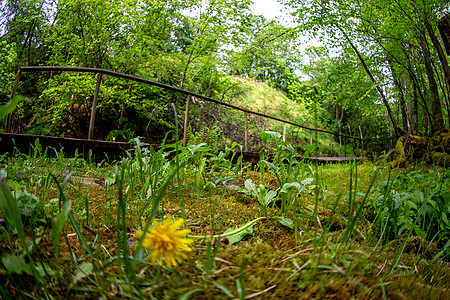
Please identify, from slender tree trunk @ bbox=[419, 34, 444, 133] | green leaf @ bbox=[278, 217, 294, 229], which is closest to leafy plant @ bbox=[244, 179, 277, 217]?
green leaf @ bbox=[278, 217, 294, 229]

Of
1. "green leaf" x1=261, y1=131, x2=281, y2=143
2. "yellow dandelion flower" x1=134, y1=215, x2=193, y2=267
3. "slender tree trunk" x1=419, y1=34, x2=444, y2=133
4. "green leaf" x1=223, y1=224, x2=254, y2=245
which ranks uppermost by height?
"slender tree trunk" x1=419, y1=34, x2=444, y2=133

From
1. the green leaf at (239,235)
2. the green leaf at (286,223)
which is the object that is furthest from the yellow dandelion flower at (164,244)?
the green leaf at (286,223)

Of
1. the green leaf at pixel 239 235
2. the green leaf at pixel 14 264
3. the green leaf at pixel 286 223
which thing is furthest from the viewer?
the green leaf at pixel 286 223

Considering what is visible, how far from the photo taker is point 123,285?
0.51 meters

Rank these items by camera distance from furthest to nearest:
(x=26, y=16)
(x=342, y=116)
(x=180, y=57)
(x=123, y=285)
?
(x=342, y=116) → (x=26, y=16) → (x=180, y=57) → (x=123, y=285)

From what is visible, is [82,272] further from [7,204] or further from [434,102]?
[434,102]

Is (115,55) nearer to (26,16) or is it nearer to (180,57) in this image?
(180,57)

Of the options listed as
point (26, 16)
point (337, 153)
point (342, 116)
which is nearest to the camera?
point (26, 16)

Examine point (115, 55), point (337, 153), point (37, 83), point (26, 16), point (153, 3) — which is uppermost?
point (26, 16)

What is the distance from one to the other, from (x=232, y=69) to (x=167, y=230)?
358 inches

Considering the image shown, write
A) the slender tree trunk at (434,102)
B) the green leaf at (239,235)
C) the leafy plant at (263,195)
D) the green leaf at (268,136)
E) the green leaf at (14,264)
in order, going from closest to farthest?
1. the green leaf at (14,264)
2. the green leaf at (239,235)
3. the leafy plant at (263,195)
4. the green leaf at (268,136)
5. the slender tree trunk at (434,102)

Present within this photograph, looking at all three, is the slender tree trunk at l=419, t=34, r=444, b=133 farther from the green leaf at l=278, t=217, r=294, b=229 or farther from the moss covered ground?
the green leaf at l=278, t=217, r=294, b=229

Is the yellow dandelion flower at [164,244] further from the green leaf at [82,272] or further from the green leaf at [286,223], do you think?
the green leaf at [286,223]

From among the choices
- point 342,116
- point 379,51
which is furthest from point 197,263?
point 342,116
